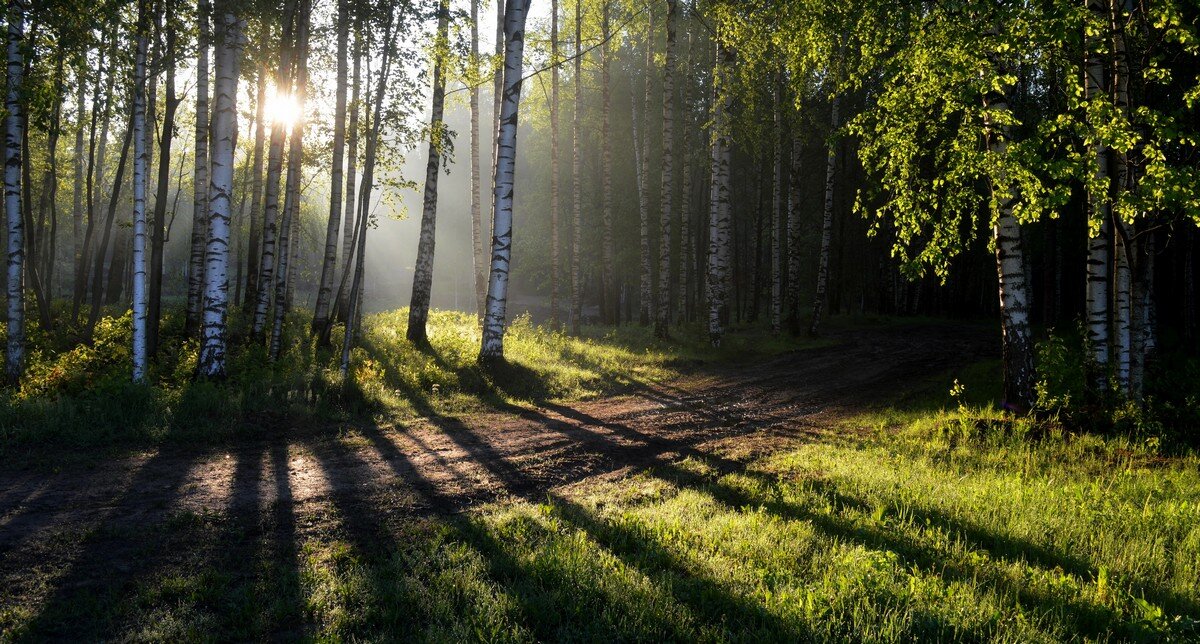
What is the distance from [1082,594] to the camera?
13.9 ft

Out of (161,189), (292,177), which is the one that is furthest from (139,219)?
(292,177)

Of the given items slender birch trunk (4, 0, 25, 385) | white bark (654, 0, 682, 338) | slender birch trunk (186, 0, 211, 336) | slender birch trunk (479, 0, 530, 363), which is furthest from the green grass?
white bark (654, 0, 682, 338)

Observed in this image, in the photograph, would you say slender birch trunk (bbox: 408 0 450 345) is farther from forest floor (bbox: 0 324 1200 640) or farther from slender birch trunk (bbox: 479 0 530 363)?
forest floor (bbox: 0 324 1200 640)

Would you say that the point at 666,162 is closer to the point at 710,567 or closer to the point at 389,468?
the point at 389,468

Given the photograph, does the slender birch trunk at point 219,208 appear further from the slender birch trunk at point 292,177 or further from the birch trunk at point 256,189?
the birch trunk at point 256,189

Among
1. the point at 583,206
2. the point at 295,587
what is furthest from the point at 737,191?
the point at 295,587

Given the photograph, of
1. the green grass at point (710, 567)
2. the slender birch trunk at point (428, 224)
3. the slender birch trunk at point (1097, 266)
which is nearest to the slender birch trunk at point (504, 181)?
the slender birch trunk at point (428, 224)

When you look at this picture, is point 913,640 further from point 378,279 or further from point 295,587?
point 378,279

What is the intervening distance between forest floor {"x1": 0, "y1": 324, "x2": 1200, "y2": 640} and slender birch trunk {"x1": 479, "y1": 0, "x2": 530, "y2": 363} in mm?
4943

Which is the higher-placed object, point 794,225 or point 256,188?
point 256,188

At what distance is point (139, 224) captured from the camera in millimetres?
12094

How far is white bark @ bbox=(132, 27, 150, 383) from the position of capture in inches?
450

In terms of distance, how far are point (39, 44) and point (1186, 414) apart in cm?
2326

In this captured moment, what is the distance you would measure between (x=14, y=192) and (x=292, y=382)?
633cm
